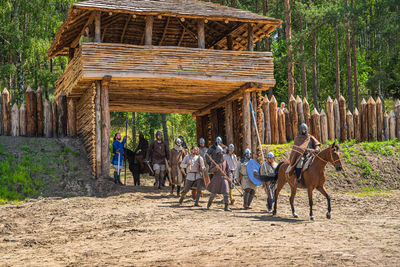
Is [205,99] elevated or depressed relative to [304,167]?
elevated

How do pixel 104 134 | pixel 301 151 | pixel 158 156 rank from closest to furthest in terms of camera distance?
pixel 301 151 < pixel 104 134 < pixel 158 156

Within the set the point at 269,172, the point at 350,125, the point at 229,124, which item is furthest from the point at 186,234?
the point at 350,125

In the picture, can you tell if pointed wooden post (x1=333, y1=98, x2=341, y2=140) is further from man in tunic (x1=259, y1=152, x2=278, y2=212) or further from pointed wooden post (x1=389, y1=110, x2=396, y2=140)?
man in tunic (x1=259, y1=152, x2=278, y2=212)

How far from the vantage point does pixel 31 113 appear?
18.8m

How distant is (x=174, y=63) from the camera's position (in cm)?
1580

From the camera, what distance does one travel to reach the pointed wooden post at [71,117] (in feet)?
62.7

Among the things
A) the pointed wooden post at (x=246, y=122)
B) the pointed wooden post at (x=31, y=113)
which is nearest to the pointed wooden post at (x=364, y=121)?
the pointed wooden post at (x=246, y=122)

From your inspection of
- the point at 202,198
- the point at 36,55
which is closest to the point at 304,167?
the point at 202,198

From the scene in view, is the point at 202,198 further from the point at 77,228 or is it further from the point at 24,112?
the point at 24,112

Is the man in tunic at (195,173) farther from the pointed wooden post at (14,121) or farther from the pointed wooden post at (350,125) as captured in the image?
the pointed wooden post at (350,125)

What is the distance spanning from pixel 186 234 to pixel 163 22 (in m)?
12.5

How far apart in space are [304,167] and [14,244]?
6.73 meters

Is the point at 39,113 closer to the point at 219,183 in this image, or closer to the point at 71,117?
the point at 71,117

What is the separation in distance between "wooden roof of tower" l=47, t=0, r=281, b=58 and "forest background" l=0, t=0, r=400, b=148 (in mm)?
5947
